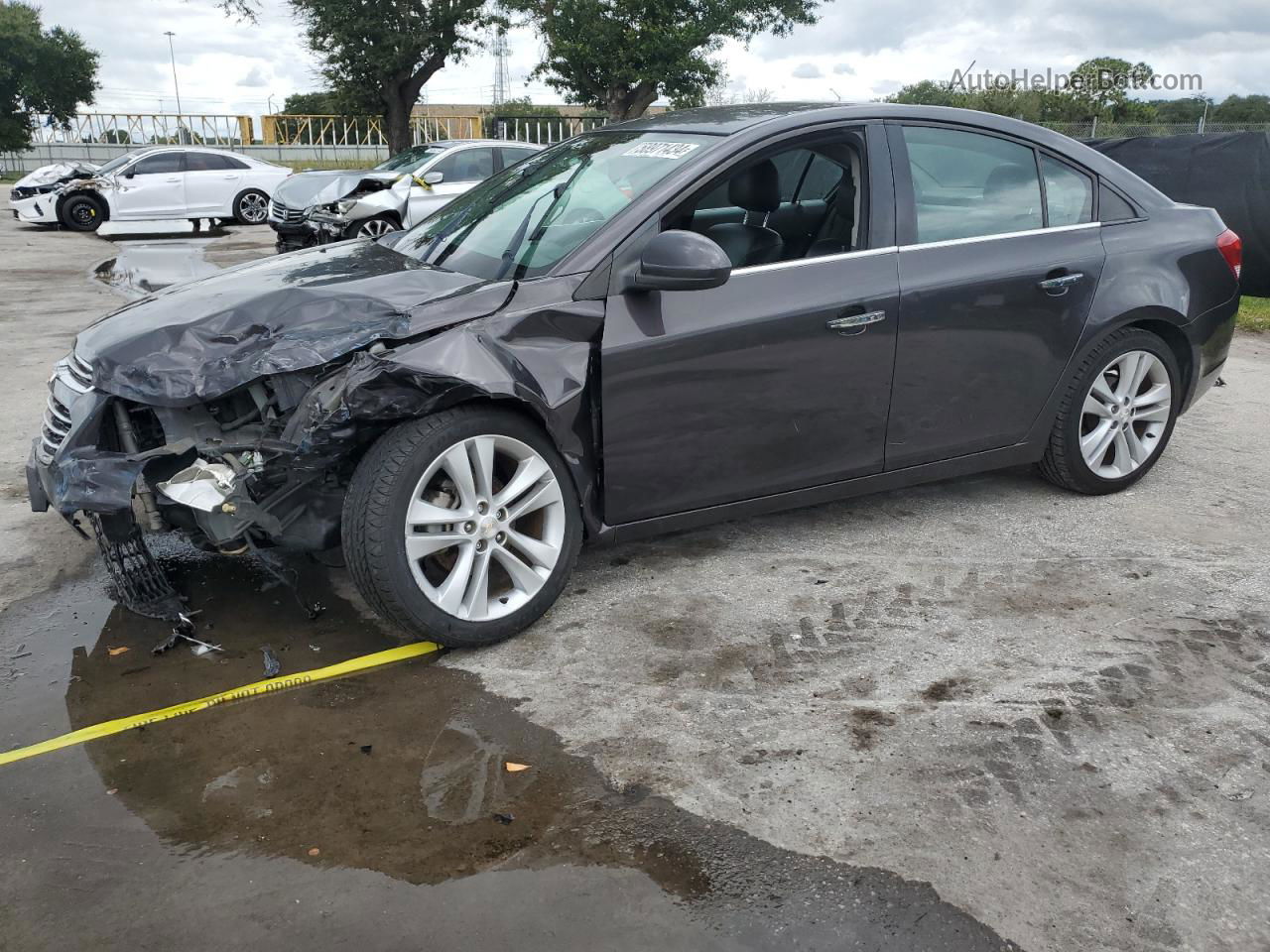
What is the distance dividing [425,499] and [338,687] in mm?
653

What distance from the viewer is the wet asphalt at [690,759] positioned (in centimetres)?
248

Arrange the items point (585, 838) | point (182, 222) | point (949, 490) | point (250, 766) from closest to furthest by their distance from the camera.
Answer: point (585, 838) < point (250, 766) < point (949, 490) < point (182, 222)

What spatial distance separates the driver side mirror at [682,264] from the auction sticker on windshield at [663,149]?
0.58 metres

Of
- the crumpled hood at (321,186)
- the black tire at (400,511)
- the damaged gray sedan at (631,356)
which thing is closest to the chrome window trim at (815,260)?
the damaged gray sedan at (631,356)

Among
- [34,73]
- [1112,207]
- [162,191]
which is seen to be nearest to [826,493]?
[1112,207]

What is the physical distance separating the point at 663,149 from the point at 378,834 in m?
2.72

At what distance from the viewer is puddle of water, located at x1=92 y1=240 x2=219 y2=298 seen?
12320 mm

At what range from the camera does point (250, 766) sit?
3.03 metres

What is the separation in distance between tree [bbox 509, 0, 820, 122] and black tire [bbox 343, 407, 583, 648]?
23.9m

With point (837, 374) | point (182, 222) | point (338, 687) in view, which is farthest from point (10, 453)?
point (182, 222)

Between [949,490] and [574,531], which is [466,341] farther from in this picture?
[949,490]

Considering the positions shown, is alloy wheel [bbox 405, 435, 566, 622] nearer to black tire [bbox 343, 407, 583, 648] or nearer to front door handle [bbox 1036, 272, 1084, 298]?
black tire [bbox 343, 407, 583, 648]

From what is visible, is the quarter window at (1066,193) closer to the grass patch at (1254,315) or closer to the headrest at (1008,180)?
the headrest at (1008,180)

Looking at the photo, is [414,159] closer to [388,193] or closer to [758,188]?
[388,193]
